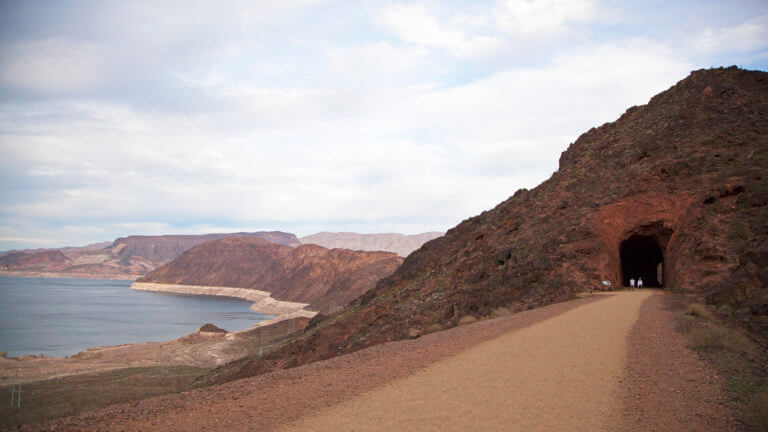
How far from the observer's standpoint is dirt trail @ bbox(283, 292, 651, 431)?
6102 mm

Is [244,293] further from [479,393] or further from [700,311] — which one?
[479,393]

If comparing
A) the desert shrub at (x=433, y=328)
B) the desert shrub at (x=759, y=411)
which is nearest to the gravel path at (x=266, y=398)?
the desert shrub at (x=759, y=411)

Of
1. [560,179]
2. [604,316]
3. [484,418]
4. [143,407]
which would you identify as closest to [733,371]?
[484,418]

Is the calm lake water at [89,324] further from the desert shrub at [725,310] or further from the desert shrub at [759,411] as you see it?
the desert shrub at [759,411]

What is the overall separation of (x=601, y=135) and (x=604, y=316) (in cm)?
2129

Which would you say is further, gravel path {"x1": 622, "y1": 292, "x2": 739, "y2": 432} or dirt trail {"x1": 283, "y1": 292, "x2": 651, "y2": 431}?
dirt trail {"x1": 283, "y1": 292, "x2": 651, "y2": 431}

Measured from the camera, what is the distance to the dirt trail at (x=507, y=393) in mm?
6102

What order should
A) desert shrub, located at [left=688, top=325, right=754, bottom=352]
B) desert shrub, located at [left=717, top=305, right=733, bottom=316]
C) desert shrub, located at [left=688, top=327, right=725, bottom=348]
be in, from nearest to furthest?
1. desert shrub, located at [left=688, top=325, right=754, bottom=352]
2. desert shrub, located at [left=688, top=327, right=725, bottom=348]
3. desert shrub, located at [left=717, top=305, right=733, bottom=316]

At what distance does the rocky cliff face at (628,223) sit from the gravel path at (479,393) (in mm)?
6260

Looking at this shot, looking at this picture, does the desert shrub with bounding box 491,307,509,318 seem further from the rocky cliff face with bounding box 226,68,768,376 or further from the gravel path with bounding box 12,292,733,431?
the gravel path with bounding box 12,292,733,431

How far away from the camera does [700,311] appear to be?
472 inches

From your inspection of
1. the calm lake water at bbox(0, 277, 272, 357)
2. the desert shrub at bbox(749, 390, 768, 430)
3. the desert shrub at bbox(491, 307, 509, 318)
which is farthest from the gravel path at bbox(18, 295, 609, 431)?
the calm lake water at bbox(0, 277, 272, 357)

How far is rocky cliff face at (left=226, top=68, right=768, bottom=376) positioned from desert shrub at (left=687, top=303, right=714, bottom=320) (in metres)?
0.70

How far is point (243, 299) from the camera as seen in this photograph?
546 ft
